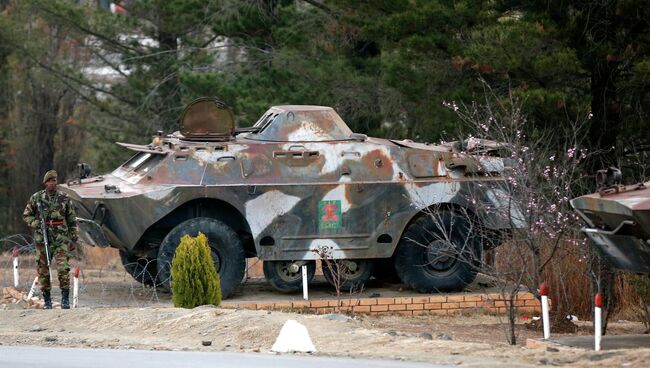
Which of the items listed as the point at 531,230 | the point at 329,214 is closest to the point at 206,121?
the point at 329,214

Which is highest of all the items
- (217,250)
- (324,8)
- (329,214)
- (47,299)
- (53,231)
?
(324,8)

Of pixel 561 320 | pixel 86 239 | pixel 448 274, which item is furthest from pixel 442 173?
pixel 86 239

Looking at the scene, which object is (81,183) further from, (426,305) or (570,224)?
(570,224)

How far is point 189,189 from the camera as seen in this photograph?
1822 centimetres

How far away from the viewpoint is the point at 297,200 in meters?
18.6

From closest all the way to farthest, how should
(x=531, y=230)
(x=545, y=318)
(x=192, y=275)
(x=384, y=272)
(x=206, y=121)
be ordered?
1. (x=545, y=318)
2. (x=531, y=230)
3. (x=192, y=275)
4. (x=206, y=121)
5. (x=384, y=272)

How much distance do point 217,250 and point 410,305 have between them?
259cm

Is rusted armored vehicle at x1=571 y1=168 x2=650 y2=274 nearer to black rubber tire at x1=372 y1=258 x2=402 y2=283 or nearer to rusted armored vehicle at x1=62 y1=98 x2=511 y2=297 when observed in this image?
rusted armored vehicle at x1=62 y1=98 x2=511 y2=297

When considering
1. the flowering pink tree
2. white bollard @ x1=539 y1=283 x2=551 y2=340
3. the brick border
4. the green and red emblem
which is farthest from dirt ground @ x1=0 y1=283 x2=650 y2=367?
the green and red emblem

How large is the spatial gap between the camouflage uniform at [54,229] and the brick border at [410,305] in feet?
6.70

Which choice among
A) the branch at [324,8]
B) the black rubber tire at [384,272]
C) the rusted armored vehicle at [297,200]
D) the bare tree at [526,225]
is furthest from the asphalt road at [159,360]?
the branch at [324,8]

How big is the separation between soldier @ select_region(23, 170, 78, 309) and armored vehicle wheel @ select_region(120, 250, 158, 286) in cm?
188

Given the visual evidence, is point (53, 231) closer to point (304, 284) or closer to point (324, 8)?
point (304, 284)

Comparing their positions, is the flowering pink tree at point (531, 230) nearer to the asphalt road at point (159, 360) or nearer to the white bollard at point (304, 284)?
the white bollard at point (304, 284)
